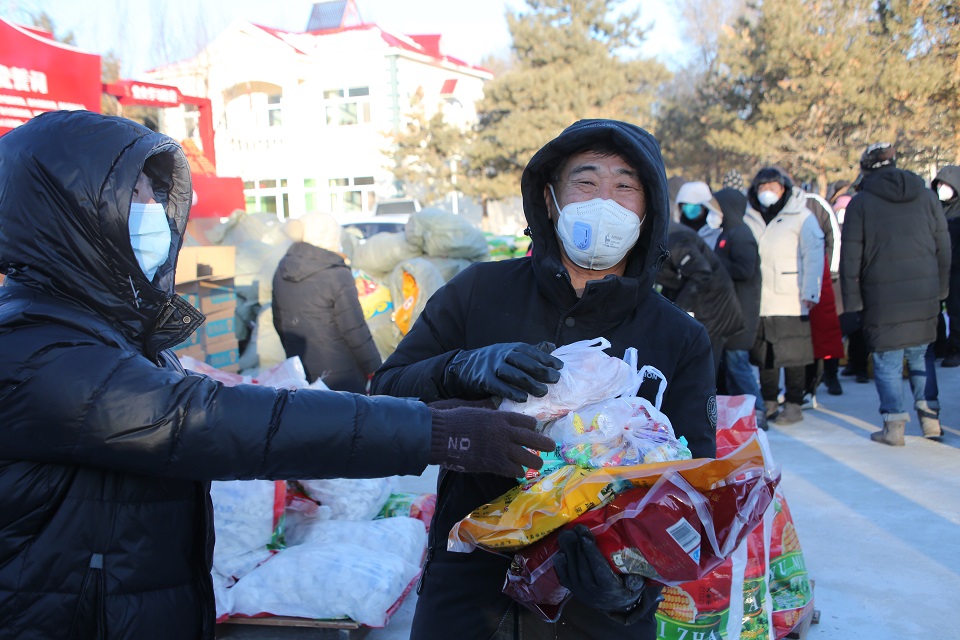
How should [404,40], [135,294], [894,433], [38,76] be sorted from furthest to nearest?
[404,40] < [38,76] < [894,433] < [135,294]

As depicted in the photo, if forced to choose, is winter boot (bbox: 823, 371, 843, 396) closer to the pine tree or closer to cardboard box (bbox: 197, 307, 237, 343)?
cardboard box (bbox: 197, 307, 237, 343)

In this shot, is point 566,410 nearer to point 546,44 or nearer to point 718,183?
point 546,44

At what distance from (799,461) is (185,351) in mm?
4596

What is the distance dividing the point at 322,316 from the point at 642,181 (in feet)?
12.6

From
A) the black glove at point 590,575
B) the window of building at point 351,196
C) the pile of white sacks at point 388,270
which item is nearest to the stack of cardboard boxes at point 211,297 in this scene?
the pile of white sacks at point 388,270

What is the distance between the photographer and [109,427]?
1299 mm

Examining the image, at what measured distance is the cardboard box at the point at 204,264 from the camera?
5855 millimetres

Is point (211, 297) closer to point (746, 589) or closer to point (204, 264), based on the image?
point (204, 264)

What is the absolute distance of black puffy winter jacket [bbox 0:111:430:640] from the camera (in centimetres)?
130

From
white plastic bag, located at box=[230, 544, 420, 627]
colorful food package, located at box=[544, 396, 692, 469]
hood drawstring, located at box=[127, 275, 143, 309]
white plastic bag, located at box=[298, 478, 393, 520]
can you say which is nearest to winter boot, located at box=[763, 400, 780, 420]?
white plastic bag, located at box=[298, 478, 393, 520]

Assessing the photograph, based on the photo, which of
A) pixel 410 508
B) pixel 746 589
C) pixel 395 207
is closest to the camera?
pixel 746 589

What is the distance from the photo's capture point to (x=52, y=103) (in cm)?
808

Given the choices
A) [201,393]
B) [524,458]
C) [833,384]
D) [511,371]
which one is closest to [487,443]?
[524,458]

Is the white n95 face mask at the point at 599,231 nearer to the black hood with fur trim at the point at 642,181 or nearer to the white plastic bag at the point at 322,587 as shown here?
the black hood with fur trim at the point at 642,181
